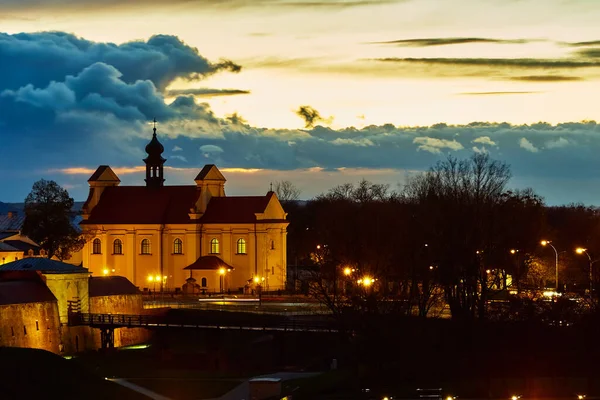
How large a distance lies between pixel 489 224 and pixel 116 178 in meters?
51.9

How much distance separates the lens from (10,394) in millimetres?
63875

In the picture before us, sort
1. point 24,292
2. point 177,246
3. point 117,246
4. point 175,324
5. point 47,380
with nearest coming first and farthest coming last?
point 47,380 < point 24,292 < point 175,324 < point 177,246 < point 117,246

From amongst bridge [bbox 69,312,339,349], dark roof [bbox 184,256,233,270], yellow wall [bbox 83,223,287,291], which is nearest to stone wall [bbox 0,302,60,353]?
bridge [bbox 69,312,339,349]

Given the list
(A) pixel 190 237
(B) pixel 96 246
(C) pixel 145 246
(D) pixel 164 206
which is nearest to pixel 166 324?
(A) pixel 190 237

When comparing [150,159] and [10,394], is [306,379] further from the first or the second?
[150,159]

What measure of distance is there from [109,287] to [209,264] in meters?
22.8

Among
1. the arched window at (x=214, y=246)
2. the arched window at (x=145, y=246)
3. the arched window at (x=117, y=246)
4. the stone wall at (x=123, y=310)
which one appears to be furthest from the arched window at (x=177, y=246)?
the stone wall at (x=123, y=310)

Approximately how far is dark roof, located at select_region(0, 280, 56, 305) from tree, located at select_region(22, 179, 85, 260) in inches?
1446

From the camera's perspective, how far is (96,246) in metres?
130

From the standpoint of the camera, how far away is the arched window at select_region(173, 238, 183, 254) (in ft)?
417

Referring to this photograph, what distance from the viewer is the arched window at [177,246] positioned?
417 ft

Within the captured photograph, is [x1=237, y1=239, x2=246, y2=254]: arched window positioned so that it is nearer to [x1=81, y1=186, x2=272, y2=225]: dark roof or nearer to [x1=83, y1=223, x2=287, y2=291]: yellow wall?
[x1=83, y1=223, x2=287, y2=291]: yellow wall

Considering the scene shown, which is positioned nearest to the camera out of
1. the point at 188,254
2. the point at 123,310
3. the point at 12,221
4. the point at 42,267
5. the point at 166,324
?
the point at 166,324

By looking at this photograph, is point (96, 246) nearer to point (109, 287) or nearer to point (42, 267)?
point (109, 287)
